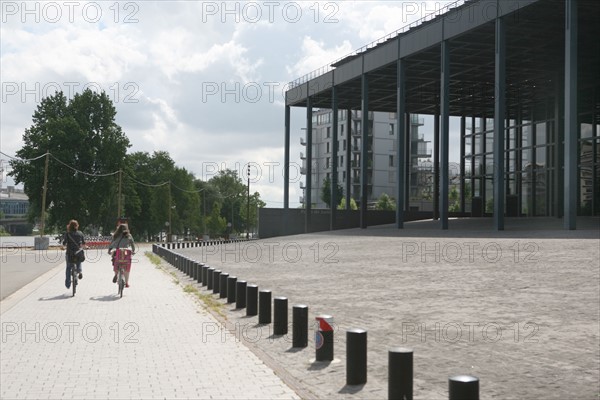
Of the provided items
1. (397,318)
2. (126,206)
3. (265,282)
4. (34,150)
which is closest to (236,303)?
(397,318)

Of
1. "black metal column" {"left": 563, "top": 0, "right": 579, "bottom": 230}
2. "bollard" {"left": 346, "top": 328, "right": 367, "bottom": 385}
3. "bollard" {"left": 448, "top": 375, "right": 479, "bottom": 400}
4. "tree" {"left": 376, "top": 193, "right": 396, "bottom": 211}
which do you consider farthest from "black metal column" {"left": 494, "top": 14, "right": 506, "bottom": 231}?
"tree" {"left": 376, "top": 193, "right": 396, "bottom": 211}

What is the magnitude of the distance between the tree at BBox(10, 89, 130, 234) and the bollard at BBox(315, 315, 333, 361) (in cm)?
5794

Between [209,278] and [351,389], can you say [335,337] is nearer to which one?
[351,389]

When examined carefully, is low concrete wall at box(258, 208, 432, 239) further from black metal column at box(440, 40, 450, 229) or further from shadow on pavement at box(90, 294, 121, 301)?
shadow on pavement at box(90, 294, 121, 301)

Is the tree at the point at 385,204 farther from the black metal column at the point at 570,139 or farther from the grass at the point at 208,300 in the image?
the grass at the point at 208,300

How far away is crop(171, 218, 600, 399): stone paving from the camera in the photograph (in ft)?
23.1

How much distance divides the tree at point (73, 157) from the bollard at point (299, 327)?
57016mm

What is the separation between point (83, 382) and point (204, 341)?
8.54 feet

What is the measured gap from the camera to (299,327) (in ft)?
28.8

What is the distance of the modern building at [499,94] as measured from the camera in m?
33.0

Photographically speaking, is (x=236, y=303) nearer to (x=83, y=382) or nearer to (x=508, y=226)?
(x=83, y=382)

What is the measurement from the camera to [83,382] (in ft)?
22.2

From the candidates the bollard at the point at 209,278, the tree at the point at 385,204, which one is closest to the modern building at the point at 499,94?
the bollard at the point at 209,278

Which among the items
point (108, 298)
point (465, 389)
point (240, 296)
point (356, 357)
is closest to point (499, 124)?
point (240, 296)
